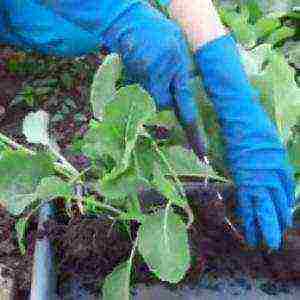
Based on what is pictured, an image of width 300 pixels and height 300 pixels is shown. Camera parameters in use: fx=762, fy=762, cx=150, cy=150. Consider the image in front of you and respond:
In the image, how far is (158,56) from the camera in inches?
45.2

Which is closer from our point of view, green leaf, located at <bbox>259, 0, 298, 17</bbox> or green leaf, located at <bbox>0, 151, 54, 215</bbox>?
green leaf, located at <bbox>0, 151, 54, 215</bbox>

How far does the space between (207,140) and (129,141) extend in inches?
9.2

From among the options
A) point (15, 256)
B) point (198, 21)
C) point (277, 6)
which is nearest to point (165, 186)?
point (198, 21)

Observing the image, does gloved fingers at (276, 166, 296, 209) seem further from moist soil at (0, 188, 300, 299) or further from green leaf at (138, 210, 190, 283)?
green leaf at (138, 210, 190, 283)

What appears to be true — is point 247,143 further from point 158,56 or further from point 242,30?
point 242,30

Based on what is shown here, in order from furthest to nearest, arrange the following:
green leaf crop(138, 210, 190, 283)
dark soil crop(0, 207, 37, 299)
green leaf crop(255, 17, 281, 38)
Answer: green leaf crop(255, 17, 281, 38) → dark soil crop(0, 207, 37, 299) → green leaf crop(138, 210, 190, 283)

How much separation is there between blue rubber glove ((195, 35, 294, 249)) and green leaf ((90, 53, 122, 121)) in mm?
136

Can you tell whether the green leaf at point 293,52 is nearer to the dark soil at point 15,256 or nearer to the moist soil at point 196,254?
the moist soil at point 196,254

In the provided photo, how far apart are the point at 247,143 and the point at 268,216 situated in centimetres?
11

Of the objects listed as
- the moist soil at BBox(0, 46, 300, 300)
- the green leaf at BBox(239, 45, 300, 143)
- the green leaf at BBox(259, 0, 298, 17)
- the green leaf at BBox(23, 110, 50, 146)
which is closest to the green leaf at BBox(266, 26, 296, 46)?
the green leaf at BBox(259, 0, 298, 17)

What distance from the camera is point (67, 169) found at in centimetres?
118

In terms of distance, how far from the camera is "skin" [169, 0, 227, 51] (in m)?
1.18

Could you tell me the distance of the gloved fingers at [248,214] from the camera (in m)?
1.16

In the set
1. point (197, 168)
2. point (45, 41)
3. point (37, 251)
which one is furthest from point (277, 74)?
point (45, 41)
